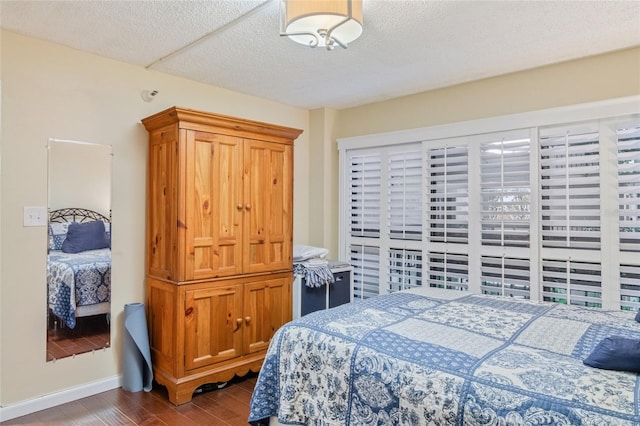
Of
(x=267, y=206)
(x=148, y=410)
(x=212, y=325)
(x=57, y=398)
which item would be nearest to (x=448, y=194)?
(x=267, y=206)

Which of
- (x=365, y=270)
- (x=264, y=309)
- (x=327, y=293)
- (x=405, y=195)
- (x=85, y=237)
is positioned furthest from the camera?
(x=365, y=270)

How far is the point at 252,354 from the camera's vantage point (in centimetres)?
312

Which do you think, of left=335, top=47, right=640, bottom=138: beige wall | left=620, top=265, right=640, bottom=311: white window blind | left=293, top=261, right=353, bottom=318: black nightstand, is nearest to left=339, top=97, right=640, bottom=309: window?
left=620, top=265, right=640, bottom=311: white window blind

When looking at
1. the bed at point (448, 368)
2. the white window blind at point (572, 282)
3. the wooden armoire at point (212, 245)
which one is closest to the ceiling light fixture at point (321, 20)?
the wooden armoire at point (212, 245)

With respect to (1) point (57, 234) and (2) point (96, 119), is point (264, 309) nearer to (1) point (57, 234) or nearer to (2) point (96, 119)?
(1) point (57, 234)

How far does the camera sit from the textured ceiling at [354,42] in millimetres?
2207

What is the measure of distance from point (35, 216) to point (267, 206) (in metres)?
1.57

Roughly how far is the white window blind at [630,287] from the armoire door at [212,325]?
272 centimetres

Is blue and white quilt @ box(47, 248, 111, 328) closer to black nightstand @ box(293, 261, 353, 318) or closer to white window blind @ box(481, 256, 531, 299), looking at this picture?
black nightstand @ box(293, 261, 353, 318)

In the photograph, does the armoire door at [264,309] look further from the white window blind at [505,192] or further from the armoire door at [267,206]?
the white window blind at [505,192]

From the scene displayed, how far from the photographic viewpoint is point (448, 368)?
57.7 inches

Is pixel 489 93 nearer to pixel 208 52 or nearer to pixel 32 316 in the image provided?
pixel 208 52

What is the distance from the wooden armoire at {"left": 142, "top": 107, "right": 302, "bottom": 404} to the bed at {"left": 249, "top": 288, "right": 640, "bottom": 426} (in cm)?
99

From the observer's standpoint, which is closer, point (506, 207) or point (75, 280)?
point (75, 280)
